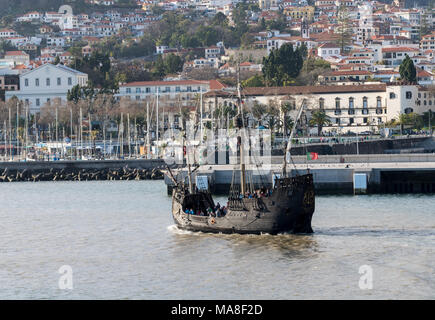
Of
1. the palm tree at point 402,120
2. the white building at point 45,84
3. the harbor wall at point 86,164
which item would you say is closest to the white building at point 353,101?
the palm tree at point 402,120

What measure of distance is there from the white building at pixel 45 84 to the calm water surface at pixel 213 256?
75048mm

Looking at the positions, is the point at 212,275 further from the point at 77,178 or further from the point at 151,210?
the point at 77,178

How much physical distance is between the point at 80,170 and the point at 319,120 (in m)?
33.7

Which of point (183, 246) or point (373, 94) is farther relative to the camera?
point (373, 94)

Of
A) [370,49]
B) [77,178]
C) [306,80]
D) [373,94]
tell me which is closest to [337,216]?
[77,178]

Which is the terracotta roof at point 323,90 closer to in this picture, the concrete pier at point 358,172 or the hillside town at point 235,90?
the hillside town at point 235,90

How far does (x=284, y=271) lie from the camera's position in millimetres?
36719

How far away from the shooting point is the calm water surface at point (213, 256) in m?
34.4

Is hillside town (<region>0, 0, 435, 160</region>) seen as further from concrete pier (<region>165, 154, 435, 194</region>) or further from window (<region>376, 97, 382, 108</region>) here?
concrete pier (<region>165, 154, 435, 194</region>)

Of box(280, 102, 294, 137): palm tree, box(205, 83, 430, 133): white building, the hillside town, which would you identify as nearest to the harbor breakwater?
the hillside town

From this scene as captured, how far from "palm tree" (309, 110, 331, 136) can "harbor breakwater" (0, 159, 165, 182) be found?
3149 centimetres

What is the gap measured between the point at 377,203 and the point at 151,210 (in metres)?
12.1

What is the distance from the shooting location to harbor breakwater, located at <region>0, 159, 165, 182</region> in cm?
7969
